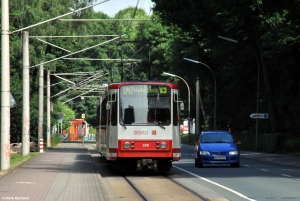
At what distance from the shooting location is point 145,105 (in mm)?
26328

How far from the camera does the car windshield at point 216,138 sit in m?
33.2

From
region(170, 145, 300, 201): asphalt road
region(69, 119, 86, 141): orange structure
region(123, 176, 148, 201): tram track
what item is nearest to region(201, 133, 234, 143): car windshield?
region(170, 145, 300, 201): asphalt road

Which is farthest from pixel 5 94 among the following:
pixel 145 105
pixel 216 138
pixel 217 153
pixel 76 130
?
pixel 76 130

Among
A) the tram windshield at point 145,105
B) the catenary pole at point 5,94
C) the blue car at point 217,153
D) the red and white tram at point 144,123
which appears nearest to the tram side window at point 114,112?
the red and white tram at point 144,123

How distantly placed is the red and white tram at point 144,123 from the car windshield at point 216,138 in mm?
6843

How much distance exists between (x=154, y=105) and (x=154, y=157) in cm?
169

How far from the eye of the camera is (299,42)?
44625 millimetres

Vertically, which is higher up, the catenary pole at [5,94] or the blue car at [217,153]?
the catenary pole at [5,94]

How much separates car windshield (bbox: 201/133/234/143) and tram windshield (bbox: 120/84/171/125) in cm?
708

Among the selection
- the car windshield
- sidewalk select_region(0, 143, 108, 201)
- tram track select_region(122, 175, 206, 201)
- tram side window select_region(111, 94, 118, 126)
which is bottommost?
tram track select_region(122, 175, 206, 201)

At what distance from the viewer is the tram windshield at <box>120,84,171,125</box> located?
26.3 m

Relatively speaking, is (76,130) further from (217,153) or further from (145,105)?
(145,105)

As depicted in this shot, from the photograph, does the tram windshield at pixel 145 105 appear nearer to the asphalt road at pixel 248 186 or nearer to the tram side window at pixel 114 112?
the tram side window at pixel 114 112

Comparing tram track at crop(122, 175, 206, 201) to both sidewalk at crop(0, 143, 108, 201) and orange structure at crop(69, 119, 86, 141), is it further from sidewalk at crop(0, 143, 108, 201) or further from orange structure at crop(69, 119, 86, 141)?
orange structure at crop(69, 119, 86, 141)
